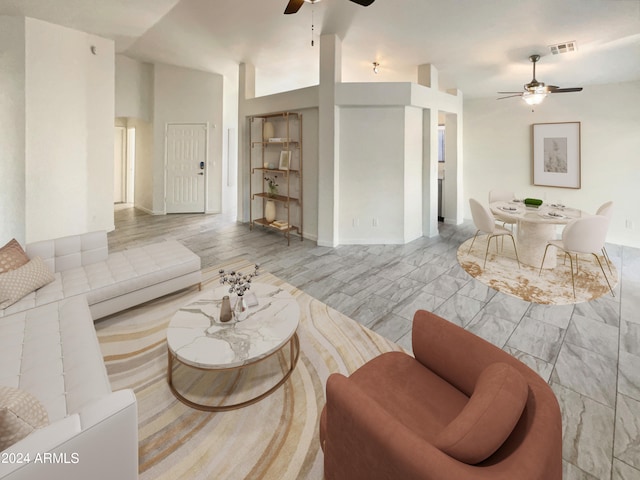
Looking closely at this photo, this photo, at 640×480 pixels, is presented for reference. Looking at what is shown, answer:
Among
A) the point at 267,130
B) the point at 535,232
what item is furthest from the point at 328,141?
the point at 535,232

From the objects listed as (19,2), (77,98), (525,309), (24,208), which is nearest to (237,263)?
(24,208)

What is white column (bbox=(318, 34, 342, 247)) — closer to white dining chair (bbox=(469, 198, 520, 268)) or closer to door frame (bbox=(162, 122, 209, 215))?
white dining chair (bbox=(469, 198, 520, 268))

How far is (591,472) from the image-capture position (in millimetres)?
1424

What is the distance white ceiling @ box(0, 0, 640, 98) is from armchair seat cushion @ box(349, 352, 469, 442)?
12.3 feet

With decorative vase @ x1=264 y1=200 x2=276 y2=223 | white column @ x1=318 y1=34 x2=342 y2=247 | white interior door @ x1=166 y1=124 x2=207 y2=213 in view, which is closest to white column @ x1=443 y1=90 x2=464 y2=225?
white column @ x1=318 y1=34 x2=342 y2=247

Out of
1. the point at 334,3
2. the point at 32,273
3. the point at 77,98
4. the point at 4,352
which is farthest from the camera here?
the point at 77,98

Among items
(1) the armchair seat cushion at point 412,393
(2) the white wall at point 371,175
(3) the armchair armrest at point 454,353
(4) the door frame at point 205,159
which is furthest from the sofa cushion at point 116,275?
(4) the door frame at point 205,159

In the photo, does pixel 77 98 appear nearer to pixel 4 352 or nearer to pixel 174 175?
pixel 174 175

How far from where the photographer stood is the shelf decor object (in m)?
5.37

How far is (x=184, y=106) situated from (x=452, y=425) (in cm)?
798

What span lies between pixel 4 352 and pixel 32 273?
38.5 inches

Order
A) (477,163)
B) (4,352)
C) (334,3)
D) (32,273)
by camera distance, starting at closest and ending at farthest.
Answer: (4,352)
(32,273)
(334,3)
(477,163)

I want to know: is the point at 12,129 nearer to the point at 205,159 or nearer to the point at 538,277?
the point at 205,159

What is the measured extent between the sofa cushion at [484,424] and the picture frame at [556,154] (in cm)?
646
